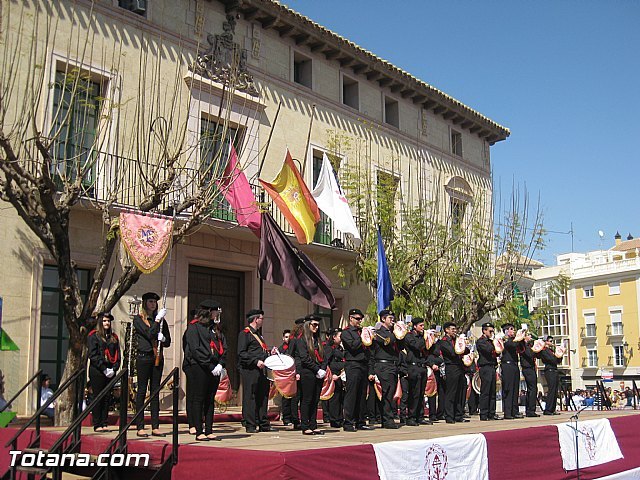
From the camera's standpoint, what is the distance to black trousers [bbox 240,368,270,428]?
1135 centimetres

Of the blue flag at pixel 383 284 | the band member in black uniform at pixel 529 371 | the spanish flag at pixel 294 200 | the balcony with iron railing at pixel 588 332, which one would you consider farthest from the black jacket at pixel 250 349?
the balcony with iron railing at pixel 588 332

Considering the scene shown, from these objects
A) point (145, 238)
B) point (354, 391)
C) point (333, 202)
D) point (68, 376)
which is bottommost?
point (354, 391)

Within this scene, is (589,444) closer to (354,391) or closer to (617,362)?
(354,391)

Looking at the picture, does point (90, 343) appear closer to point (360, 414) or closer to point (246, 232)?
point (360, 414)

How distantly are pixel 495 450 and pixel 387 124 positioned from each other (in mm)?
15669

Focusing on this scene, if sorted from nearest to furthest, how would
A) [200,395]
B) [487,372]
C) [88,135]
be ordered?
[200,395], [487,372], [88,135]

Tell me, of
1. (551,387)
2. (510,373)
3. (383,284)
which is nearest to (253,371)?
(510,373)

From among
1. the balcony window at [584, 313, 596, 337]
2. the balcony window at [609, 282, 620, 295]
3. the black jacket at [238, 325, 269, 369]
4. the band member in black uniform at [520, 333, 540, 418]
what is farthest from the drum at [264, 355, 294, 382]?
the balcony window at [584, 313, 596, 337]

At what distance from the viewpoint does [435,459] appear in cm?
912

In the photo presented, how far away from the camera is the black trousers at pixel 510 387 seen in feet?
50.5

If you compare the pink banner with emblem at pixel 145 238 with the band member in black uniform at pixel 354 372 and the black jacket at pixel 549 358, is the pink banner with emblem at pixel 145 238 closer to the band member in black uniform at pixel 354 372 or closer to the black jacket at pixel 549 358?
the band member in black uniform at pixel 354 372

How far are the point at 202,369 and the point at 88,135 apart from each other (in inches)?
331

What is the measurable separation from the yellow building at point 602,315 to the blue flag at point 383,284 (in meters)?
42.4

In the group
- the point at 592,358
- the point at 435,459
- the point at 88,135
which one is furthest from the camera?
the point at 592,358
